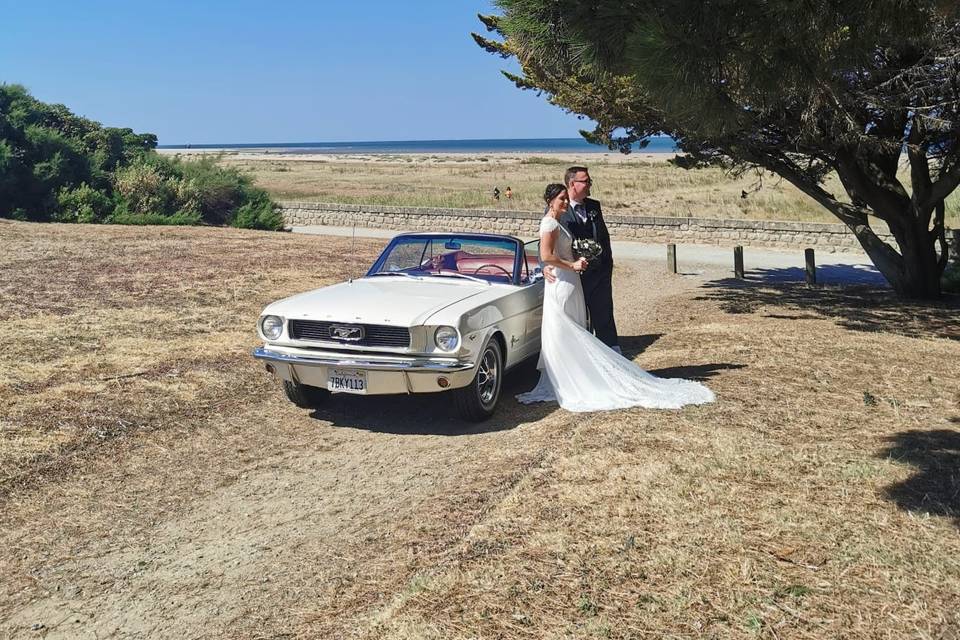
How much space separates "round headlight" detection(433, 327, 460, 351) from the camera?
6.83 m

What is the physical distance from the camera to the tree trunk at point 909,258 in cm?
1461

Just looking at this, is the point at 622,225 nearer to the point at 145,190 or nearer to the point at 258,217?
the point at 258,217

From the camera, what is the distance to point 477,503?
5480 mm

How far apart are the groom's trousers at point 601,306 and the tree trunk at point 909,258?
7958mm

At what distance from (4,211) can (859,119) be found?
22693 mm

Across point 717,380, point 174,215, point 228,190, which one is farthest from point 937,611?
point 228,190

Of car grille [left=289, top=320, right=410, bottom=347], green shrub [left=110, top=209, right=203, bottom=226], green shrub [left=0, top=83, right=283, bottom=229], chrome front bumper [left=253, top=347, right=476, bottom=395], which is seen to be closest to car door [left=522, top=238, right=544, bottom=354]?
chrome front bumper [left=253, top=347, right=476, bottom=395]

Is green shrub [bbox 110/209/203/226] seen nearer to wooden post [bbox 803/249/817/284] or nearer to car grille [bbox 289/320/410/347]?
wooden post [bbox 803/249/817/284]

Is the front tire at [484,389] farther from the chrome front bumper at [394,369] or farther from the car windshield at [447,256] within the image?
the car windshield at [447,256]

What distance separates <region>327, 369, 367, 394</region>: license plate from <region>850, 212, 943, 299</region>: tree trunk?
1069 centimetres

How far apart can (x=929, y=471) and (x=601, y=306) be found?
355cm

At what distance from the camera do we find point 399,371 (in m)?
6.82

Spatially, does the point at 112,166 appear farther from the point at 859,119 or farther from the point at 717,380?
the point at 717,380

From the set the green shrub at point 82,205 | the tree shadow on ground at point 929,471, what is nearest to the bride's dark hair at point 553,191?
the tree shadow on ground at point 929,471
